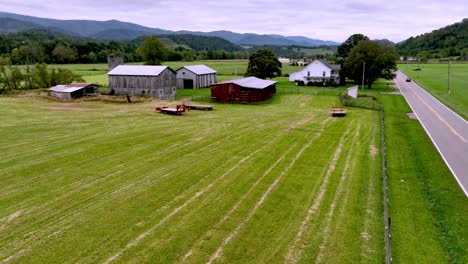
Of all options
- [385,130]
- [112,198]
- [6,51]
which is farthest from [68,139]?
[6,51]

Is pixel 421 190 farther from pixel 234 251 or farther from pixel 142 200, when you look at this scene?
pixel 142 200

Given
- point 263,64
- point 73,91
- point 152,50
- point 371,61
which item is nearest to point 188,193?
point 73,91

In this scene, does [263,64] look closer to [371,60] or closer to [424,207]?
[371,60]

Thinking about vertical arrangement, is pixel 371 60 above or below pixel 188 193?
above

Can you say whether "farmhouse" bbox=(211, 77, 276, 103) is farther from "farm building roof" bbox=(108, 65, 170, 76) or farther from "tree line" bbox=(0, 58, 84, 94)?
"tree line" bbox=(0, 58, 84, 94)

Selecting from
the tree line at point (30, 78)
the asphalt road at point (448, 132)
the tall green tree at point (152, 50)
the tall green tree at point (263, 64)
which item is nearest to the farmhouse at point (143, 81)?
the tree line at point (30, 78)
